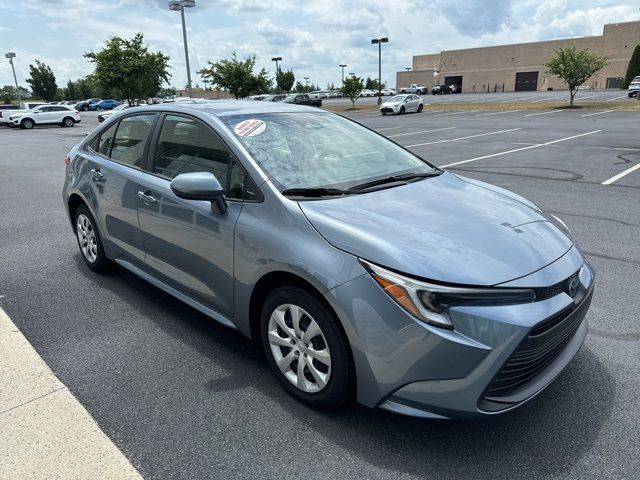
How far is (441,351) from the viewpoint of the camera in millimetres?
2174

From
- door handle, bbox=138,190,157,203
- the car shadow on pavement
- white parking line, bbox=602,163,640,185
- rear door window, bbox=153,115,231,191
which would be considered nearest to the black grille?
the car shadow on pavement

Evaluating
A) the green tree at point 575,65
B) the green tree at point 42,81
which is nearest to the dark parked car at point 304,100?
the green tree at point 575,65

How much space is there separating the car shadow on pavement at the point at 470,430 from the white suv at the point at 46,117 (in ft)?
120

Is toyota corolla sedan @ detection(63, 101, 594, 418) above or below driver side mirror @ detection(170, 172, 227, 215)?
below

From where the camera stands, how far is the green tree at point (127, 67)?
33.5 meters

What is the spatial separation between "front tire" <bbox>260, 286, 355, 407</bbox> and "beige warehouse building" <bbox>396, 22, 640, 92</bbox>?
78924 mm

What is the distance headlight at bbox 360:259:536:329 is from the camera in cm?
220

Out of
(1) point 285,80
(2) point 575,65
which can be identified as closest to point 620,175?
(2) point 575,65

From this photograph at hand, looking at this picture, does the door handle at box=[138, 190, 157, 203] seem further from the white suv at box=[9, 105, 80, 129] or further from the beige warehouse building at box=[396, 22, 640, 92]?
the beige warehouse building at box=[396, 22, 640, 92]

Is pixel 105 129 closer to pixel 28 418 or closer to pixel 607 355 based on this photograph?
pixel 28 418

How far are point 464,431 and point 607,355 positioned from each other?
1.30m

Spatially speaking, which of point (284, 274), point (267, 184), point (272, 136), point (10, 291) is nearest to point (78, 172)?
point (10, 291)

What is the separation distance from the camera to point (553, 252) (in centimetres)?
261

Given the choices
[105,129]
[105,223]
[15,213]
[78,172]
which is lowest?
[15,213]
